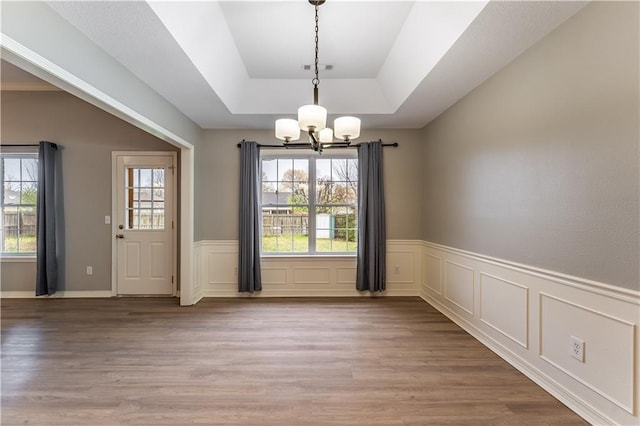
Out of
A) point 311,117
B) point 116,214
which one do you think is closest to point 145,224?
point 116,214

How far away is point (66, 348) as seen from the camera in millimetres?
2871

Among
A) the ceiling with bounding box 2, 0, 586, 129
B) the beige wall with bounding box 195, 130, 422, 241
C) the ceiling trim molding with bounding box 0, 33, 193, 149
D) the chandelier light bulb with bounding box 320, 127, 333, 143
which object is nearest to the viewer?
the ceiling trim molding with bounding box 0, 33, 193, 149

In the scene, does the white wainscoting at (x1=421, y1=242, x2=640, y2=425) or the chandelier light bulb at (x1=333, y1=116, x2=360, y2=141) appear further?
the chandelier light bulb at (x1=333, y1=116, x2=360, y2=141)

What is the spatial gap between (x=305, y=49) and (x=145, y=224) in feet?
11.5

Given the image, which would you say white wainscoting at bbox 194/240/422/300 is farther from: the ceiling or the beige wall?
the ceiling

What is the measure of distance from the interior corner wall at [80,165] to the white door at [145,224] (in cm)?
17

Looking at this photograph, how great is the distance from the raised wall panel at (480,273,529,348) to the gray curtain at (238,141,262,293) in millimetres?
2986

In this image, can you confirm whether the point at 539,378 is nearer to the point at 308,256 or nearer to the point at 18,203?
the point at 308,256

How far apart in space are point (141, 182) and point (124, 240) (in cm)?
92

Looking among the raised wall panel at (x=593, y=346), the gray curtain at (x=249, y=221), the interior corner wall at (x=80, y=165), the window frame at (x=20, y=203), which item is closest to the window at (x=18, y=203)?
the window frame at (x=20, y=203)

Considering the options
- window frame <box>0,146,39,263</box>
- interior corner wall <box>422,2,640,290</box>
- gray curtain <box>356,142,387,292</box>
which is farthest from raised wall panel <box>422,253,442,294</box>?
window frame <box>0,146,39,263</box>

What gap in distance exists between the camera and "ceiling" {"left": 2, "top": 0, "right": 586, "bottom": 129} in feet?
6.79

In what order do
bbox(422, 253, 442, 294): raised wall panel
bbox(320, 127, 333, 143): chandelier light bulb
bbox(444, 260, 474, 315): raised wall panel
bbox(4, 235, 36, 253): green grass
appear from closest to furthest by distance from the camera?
bbox(320, 127, 333, 143): chandelier light bulb → bbox(444, 260, 474, 315): raised wall panel → bbox(422, 253, 442, 294): raised wall panel → bbox(4, 235, 36, 253): green grass

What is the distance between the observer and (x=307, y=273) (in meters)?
4.69
